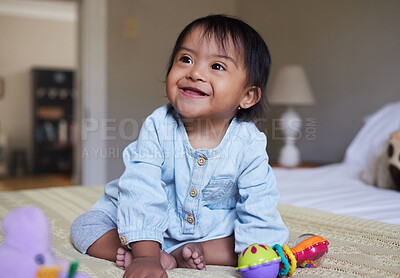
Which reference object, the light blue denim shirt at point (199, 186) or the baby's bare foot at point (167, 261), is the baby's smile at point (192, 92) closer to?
the light blue denim shirt at point (199, 186)

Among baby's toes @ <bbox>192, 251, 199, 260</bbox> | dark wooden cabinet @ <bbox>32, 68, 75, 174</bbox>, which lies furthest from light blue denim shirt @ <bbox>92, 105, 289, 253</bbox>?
dark wooden cabinet @ <bbox>32, 68, 75, 174</bbox>

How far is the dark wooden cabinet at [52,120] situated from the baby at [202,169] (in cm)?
545

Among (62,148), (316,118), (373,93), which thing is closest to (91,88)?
(316,118)

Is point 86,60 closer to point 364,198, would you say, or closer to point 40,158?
point 364,198

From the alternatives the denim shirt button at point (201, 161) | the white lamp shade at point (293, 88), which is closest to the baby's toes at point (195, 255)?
the denim shirt button at point (201, 161)

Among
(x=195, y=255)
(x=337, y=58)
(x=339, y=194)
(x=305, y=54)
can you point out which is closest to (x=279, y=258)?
(x=195, y=255)

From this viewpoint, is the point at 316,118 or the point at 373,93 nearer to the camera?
the point at 373,93

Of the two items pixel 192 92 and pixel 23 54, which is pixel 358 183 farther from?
pixel 23 54

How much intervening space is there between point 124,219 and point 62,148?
227 inches

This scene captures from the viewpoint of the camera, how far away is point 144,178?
0.88 m

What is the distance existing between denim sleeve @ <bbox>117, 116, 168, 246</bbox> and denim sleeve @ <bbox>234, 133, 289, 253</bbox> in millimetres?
172

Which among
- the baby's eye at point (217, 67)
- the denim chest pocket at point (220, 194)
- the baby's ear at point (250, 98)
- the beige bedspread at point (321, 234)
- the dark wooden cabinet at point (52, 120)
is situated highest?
the baby's eye at point (217, 67)

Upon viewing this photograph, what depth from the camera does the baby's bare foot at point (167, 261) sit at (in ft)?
2.68

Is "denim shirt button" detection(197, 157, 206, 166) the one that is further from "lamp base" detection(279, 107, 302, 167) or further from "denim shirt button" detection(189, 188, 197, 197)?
"lamp base" detection(279, 107, 302, 167)
